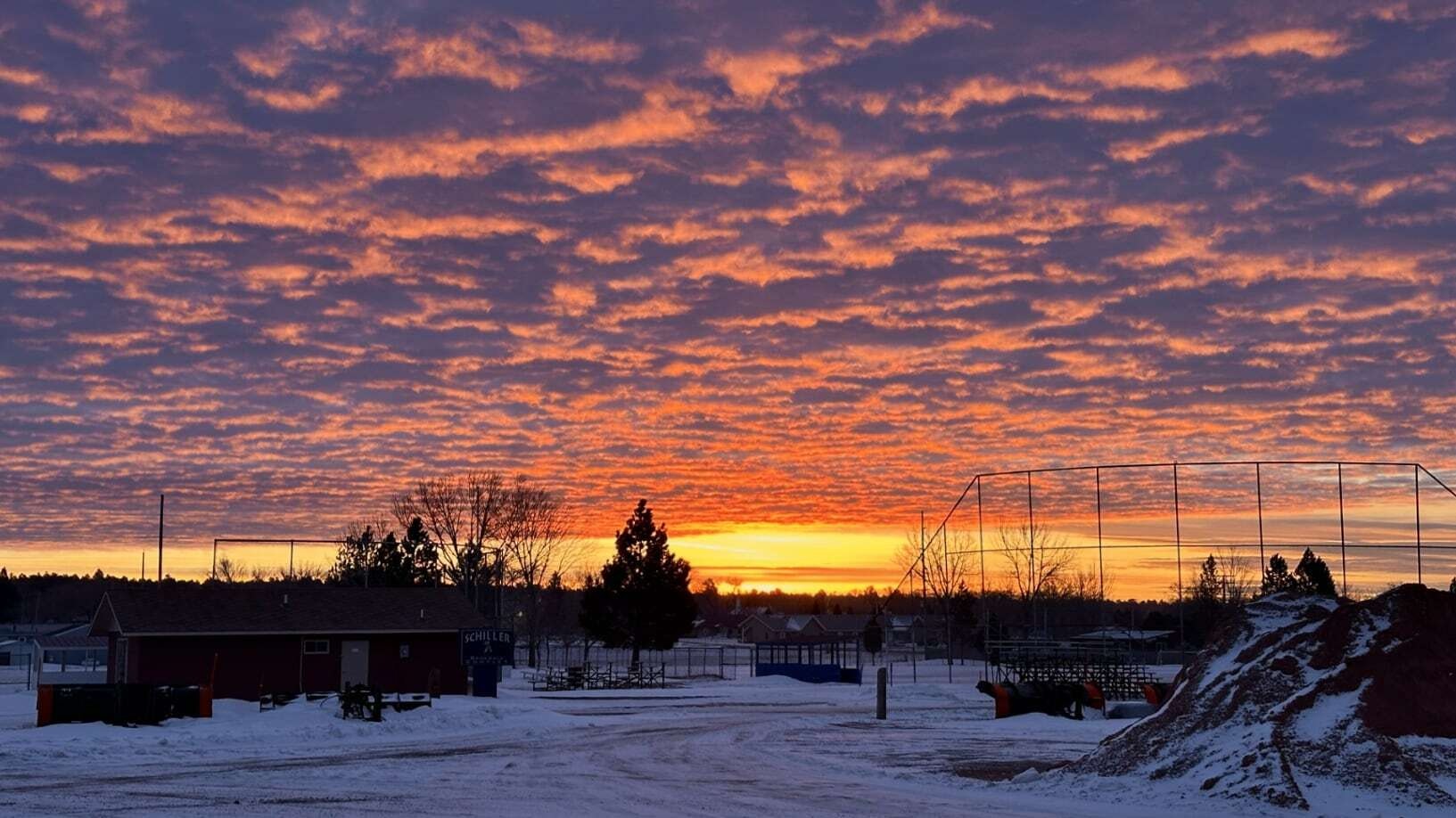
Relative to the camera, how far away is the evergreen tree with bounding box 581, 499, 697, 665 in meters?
89.9

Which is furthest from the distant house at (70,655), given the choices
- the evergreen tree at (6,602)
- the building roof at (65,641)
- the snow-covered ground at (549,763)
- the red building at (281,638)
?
the evergreen tree at (6,602)

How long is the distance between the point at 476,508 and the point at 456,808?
8091 centimetres

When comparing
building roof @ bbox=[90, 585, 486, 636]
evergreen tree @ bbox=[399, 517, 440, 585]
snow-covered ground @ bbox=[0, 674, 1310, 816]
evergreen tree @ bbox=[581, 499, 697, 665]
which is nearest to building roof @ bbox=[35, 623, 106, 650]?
evergreen tree @ bbox=[399, 517, 440, 585]

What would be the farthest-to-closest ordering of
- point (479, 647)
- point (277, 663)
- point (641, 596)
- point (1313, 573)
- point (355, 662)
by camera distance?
point (641, 596) → point (1313, 573) → point (479, 647) → point (355, 662) → point (277, 663)

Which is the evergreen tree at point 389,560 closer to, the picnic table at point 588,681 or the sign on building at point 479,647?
the picnic table at point 588,681

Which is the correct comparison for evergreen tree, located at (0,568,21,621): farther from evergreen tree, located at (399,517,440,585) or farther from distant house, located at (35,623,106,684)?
evergreen tree, located at (399,517,440,585)

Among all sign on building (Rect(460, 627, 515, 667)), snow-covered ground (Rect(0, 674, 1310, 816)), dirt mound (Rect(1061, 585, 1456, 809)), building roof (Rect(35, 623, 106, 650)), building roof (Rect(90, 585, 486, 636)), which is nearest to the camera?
dirt mound (Rect(1061, 585, 1456, 809))

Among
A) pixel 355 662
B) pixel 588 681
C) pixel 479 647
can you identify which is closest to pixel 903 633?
pixel 588 681

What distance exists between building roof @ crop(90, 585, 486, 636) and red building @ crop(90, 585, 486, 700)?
4 cm

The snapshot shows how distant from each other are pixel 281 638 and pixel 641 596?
41.6 meters

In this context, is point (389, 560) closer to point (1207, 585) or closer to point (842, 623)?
point (1207, 585)

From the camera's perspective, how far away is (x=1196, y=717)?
2548cm

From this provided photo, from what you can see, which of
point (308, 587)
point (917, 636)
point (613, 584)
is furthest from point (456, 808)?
point (917, 636)

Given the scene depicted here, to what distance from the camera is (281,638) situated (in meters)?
50.2
